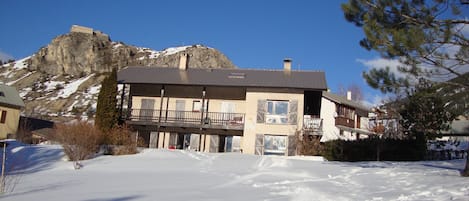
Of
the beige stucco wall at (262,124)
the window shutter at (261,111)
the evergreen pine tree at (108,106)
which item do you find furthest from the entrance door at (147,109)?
the window shutter at (261,111)

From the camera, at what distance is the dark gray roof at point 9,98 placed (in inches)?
1515

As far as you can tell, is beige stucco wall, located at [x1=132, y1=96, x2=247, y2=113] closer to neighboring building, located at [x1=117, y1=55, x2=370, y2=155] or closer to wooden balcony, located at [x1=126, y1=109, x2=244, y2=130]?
neighboring building, located at [x1=117, y1=55, x2=370, y2=155]

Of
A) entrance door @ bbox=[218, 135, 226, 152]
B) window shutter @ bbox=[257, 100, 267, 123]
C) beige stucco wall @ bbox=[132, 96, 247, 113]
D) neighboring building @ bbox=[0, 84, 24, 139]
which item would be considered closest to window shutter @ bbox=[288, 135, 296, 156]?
window shutter @ bbox=[257, 100, 267, 123]

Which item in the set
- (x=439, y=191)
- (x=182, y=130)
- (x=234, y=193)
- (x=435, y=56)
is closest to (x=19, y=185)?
(x=234, y=193)

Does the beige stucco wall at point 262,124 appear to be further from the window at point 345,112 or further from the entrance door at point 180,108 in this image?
the window at point 345,112

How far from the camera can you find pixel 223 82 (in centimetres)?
2725

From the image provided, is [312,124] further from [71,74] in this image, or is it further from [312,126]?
[71,74]

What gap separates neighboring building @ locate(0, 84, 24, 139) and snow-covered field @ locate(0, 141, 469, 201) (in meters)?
22.0

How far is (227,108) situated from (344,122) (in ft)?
35.9

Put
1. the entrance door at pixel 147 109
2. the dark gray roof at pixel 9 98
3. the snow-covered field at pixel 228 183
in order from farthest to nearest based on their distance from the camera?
the dark gray roof at pixel 9 98, the entrance door at pixel 147 109, the snow-covered field at pixel 228 183

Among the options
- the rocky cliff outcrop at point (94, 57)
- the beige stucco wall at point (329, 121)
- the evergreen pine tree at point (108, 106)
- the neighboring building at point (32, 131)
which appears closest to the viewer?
the evergreen pine tree at point (108, 106)

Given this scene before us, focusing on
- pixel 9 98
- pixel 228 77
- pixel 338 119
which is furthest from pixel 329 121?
pixel 9 98

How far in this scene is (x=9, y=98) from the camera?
3931 centimetres

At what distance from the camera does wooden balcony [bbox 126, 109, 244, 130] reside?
1040 inches
